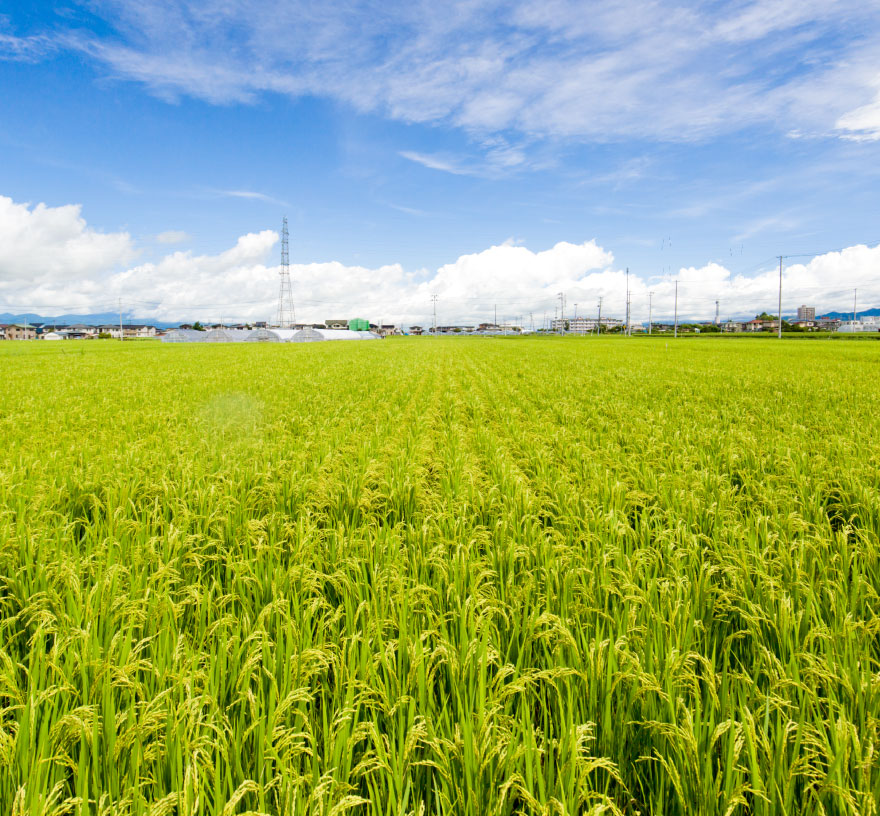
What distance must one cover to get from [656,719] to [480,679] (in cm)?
82

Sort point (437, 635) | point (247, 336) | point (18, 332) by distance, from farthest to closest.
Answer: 1. point (18, 332)
2. point (247, 336)
3. point (437, 635)

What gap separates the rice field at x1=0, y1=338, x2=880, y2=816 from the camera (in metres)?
2.00

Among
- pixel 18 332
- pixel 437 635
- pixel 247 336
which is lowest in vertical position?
pixel 437 635

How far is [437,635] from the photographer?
3.00 meters

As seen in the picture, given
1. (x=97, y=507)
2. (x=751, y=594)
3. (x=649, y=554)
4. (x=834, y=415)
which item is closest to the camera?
(x=751, y=594)

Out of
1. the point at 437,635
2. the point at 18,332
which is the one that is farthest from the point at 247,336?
the point at 437,635

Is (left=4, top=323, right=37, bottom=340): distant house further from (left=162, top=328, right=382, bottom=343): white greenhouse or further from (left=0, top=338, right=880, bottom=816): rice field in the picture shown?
(left=0, top=338, right=880, bottom=816): rice field

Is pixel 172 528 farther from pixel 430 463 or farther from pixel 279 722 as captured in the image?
pixel 430 463

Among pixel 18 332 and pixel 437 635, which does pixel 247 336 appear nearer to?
pixel 18 332

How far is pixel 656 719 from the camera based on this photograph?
230cm

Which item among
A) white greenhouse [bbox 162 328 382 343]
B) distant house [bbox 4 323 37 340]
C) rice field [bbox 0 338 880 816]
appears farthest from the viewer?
distant house [bbox 4 323 37 340]

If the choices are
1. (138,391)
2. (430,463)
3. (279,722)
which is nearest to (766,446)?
(430,463)

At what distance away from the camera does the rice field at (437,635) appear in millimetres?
2002

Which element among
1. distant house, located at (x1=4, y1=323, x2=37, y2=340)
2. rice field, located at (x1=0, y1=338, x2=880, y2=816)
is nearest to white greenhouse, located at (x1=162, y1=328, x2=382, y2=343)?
distant house, located at (x1=4, y1=323, x2=37, y2=340)
